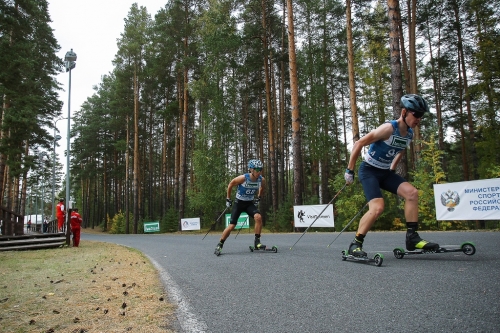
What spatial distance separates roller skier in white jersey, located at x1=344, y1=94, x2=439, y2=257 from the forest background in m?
8.97

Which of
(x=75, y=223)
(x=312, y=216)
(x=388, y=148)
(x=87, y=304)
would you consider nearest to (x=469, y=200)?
(x=312, y=216)

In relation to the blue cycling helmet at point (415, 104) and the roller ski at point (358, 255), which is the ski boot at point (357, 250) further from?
→ the blue cycling helmet at point (415, 104)

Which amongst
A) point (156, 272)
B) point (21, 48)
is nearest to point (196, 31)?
point (21, 48)

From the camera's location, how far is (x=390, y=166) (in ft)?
16.8

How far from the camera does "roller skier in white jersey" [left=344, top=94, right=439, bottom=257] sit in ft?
15.4

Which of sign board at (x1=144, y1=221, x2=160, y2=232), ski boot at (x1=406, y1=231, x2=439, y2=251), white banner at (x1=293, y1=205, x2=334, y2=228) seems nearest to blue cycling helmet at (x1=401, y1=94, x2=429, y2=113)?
ski boot at (x1=406, y1=231, x2=439, y2=251)

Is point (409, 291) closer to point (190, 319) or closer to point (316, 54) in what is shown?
point (190, 319)

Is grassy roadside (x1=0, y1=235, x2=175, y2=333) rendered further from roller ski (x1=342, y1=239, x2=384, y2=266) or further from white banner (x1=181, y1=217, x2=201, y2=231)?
white banner (x1=181, y1=217, x2=201, y2=231)

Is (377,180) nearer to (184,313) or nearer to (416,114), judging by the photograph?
(416,114)

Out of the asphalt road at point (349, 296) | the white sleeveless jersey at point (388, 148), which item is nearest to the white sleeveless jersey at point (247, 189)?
the asphalt road at point (349, 296)

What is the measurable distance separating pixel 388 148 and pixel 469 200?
8080 mm

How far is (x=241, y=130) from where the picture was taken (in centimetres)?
3962

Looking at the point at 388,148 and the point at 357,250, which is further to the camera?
the point at 357,250

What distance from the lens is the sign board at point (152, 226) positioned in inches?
1310
